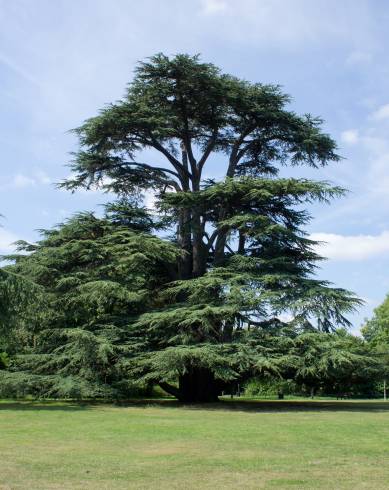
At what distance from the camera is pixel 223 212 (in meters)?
25.6

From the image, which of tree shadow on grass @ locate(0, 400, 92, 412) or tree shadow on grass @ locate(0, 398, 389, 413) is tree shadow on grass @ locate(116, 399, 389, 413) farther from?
tree shadow on grass @ locate(0, 400, 92, 412)

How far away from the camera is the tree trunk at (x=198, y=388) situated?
80.9ft

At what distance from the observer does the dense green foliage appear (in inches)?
838

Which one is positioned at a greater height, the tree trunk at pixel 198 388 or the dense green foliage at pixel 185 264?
the dense green foliage at pixel 185 264

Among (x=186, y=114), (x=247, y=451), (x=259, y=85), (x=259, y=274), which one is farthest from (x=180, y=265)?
(x=247, y=451)

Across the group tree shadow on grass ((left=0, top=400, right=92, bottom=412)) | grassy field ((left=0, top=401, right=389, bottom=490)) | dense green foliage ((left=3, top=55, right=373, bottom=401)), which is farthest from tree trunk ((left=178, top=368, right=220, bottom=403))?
grassy field ((left=0, top=401, right=389, bottom=490))

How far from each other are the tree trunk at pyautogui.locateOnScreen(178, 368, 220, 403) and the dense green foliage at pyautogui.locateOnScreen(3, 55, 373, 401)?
0.28 ft

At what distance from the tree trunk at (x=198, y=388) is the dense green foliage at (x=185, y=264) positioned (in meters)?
0.09

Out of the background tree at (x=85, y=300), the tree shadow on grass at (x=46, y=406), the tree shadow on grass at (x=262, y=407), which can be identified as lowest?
the tree shadow on grass at (x=46, y=406)

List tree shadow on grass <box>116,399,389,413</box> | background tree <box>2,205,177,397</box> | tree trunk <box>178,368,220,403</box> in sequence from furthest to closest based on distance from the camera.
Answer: tree trunk <box>178,368,220,403</box> → background tree <box>2,205,177,397</box> → tree shadow on grass <box>116,399,389,413</box>

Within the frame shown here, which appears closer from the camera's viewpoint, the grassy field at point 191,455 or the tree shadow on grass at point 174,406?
the grassy field at point 191,455

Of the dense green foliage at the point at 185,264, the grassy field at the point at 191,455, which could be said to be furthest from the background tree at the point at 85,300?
the grassy field at the point at 191,455

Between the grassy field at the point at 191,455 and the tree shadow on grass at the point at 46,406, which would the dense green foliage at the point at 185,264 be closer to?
the tree shadow on grass at the point at 46,406

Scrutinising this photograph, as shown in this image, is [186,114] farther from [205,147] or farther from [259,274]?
[259,274]
